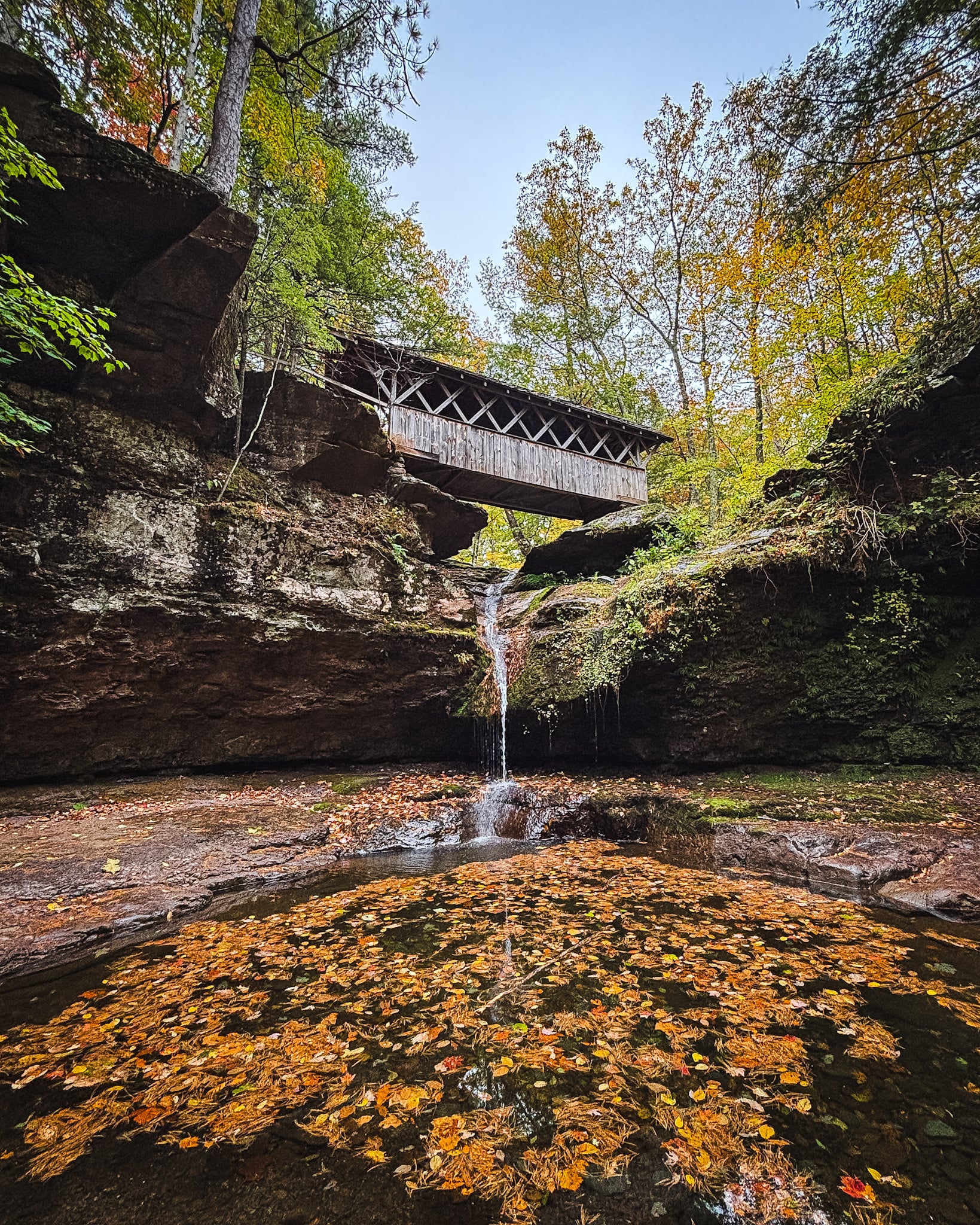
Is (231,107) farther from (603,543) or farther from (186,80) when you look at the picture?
(603,543)

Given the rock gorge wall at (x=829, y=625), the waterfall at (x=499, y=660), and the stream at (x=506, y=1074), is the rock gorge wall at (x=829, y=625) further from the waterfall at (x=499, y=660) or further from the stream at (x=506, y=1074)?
the stream at (x=506, y=1074)

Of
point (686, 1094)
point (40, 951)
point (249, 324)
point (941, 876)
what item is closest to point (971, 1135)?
point (686, 1094)

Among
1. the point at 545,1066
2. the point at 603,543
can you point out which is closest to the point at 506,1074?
the point at 545,1066

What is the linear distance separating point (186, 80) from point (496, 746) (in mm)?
14346

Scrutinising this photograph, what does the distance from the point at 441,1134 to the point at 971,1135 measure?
6.49 feet

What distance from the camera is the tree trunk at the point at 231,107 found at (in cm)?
800

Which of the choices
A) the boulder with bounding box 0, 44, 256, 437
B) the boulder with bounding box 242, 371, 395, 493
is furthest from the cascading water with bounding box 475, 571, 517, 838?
the boulder with bounding box 0, 44, 256, 437

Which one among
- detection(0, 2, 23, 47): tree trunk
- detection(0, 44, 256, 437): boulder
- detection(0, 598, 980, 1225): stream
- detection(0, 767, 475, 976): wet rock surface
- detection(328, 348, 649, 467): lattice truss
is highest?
detection(0, 2, 23, 47): tree trunk

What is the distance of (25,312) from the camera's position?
202 inches

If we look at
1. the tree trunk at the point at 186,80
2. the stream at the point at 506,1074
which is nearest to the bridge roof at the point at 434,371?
the tree trunk at the point at 186,80

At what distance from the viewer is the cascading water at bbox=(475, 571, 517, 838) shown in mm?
7344

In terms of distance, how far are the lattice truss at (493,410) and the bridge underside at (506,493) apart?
1358 mm

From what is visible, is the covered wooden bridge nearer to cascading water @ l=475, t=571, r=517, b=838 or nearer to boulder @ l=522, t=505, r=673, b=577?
boulder @ l=522, t=505, r=673, b=577

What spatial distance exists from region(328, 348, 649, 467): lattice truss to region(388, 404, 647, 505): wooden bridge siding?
26cm
